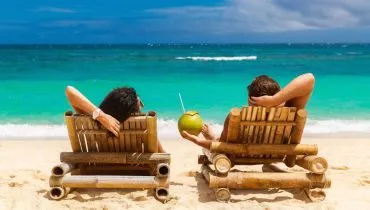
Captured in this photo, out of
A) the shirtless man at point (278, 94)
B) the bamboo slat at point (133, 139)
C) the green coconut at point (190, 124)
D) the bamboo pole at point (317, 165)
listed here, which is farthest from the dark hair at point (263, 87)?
the bamboo slat at point (133, 139)

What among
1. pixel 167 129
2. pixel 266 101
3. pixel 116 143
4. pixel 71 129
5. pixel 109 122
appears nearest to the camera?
pixel 109 122

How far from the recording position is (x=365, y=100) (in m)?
16.9

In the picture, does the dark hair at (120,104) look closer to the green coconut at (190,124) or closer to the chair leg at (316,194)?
the green coconut at (190,124)

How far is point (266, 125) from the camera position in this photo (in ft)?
17.3

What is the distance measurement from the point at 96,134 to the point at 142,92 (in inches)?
561

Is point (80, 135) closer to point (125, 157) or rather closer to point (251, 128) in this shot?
point (125, 157)

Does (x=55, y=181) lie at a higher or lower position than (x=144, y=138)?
lower

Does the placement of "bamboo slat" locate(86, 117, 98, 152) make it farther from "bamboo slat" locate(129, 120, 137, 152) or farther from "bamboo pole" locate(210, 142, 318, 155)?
"bamboo pole" locate(210, 142, 318, 155)

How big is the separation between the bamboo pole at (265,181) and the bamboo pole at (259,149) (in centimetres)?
25

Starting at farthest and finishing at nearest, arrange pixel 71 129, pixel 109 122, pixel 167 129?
1. pixel 167 129
2. pixel 71 129
3. pixel 109 122

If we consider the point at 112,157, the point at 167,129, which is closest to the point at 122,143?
the point at 112,157

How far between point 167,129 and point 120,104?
245 inches

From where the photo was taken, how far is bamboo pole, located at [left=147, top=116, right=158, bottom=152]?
17.1 feet

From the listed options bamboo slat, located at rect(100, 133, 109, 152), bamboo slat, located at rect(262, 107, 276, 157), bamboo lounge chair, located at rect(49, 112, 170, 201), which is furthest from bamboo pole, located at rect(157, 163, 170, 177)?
bamboo slat, located at rect(262, 107, 276, 157)
